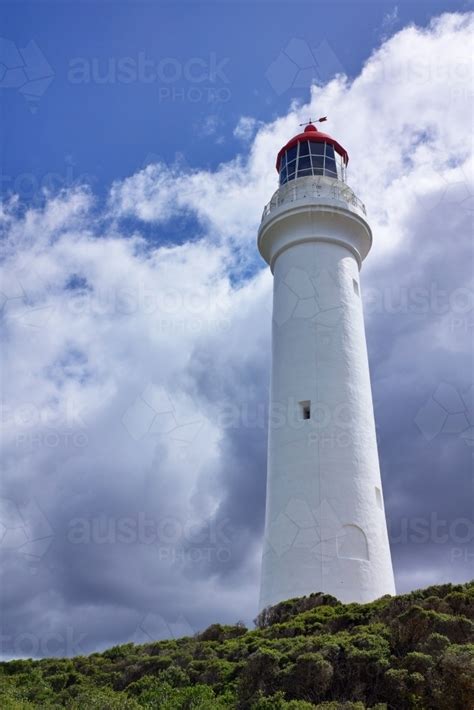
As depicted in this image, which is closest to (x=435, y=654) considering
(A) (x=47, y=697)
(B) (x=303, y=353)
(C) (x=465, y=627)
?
(C) (x=465, y=627)

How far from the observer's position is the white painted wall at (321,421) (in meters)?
17.5

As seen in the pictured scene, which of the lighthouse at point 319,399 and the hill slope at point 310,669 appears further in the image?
the lighthouse at point 319,399

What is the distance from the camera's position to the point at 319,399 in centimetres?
1934

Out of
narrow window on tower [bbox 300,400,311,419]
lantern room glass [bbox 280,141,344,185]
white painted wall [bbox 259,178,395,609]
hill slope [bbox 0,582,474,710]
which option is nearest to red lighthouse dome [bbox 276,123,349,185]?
lantern room glass [bbox 280,141,344,185]

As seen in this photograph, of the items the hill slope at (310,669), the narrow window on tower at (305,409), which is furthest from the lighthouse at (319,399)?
the hill slope at (310,669)

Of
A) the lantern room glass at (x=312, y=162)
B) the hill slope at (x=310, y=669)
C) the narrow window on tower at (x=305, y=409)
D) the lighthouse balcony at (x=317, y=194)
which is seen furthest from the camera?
the lantern room glass at (x=312, y=162)

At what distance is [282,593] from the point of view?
682 inches

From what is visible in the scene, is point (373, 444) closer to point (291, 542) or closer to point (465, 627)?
point (291, 542)

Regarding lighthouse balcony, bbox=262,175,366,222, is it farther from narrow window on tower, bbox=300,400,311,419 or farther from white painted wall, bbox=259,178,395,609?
narrow window on tower, bbox=300,400,311,419

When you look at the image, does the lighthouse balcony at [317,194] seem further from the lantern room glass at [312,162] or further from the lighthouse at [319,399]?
the lantern room glass at [312,162]

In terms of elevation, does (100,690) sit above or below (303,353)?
below

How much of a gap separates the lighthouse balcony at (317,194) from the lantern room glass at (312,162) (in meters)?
0.64

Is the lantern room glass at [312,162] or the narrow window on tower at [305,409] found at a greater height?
the lantern room glass at [312,162]

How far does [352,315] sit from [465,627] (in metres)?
12.1
